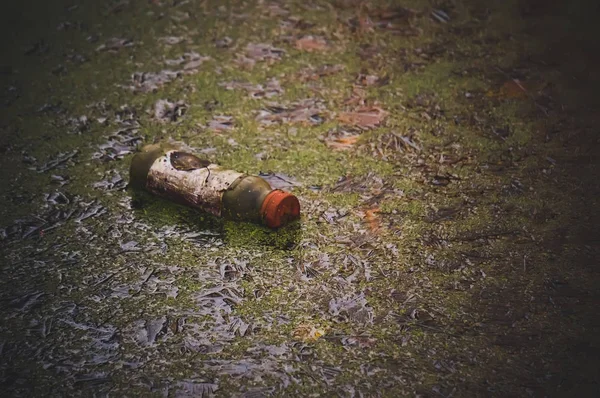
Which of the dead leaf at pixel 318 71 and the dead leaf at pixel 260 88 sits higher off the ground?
the dead leaf at pixel 318 71

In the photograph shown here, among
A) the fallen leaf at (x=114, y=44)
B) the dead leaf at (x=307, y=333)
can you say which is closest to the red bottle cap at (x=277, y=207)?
the dead leaf at (x=307, y=333)

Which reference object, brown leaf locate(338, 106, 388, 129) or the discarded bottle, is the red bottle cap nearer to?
the discarded bottle

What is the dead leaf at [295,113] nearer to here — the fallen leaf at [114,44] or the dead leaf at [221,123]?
the dead leaf at [221,123]

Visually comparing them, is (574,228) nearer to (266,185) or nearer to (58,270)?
(266,185)

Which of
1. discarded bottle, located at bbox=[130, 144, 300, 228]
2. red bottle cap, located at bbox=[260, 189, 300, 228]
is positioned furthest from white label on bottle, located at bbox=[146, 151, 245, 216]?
red bottle cap, located at bbox=[260, 189, 300, 228]

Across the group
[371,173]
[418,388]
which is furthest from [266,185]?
[418,388]

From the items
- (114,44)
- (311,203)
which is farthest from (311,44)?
(311,203)

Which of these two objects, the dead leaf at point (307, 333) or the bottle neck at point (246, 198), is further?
the bottle neck at point (246, 198)

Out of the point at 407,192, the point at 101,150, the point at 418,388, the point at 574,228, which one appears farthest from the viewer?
the point at 101,150
